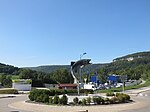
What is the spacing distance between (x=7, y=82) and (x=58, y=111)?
310 ft

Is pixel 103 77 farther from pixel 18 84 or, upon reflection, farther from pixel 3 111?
pixel 3 111

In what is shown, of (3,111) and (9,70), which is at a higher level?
(9,70)

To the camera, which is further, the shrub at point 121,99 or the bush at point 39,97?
the shrub at point 121,99

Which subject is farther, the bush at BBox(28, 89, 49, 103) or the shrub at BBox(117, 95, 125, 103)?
the shrub at BBox(117, 95, 125, 103)

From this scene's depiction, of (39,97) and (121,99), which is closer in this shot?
(121,99)

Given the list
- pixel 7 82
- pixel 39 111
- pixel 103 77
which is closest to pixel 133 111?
pixel 39 111

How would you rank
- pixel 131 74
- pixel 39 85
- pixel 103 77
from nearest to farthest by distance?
pixel 39 85
pixel 103 77
pixel 131 74

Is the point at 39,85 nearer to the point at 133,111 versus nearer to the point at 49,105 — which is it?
the point at 49,105

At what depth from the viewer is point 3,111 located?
26.7m

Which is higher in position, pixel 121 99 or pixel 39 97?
pixel 39 97

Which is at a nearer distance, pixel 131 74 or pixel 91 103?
pixel 91 103

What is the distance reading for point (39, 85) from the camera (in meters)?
103

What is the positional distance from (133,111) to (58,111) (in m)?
7.04

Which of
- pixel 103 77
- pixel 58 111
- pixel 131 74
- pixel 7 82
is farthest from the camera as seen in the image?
pixel 131 74
